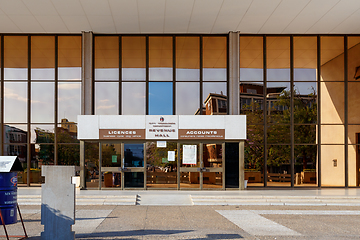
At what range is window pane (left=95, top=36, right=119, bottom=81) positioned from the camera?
61.1 ft

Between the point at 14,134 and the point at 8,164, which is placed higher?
the point at 14,134

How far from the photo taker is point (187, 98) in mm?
18500

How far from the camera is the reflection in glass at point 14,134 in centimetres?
1850

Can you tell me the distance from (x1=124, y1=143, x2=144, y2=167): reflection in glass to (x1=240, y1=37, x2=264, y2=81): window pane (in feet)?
20.7

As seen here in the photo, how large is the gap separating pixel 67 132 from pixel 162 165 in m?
5.28

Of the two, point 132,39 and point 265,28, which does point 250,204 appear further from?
point 132,39

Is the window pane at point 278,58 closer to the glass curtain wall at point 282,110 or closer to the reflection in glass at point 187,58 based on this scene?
the glass curtain wall at point 282,110

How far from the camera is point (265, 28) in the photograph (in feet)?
59.9

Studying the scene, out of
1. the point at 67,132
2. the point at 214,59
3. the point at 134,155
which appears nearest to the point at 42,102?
the point at 67,132

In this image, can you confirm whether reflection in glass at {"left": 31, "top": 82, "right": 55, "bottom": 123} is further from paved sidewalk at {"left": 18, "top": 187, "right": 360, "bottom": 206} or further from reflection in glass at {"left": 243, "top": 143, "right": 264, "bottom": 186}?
reflection in glass at {"left": 243, "top": 143, "right": 264, "bottom": 186}

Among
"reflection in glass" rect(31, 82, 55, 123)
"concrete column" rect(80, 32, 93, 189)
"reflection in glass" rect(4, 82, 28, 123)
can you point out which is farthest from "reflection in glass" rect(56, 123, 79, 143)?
"reflection in glass" rect(4, 82, 28, 123)

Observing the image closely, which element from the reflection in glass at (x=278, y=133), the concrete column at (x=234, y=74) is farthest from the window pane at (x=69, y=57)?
the reflection in glass at (x=278, y=133)

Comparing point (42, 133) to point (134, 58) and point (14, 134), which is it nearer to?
point (14, 134)

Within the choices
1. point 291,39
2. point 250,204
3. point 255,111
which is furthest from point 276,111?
point 250,204
